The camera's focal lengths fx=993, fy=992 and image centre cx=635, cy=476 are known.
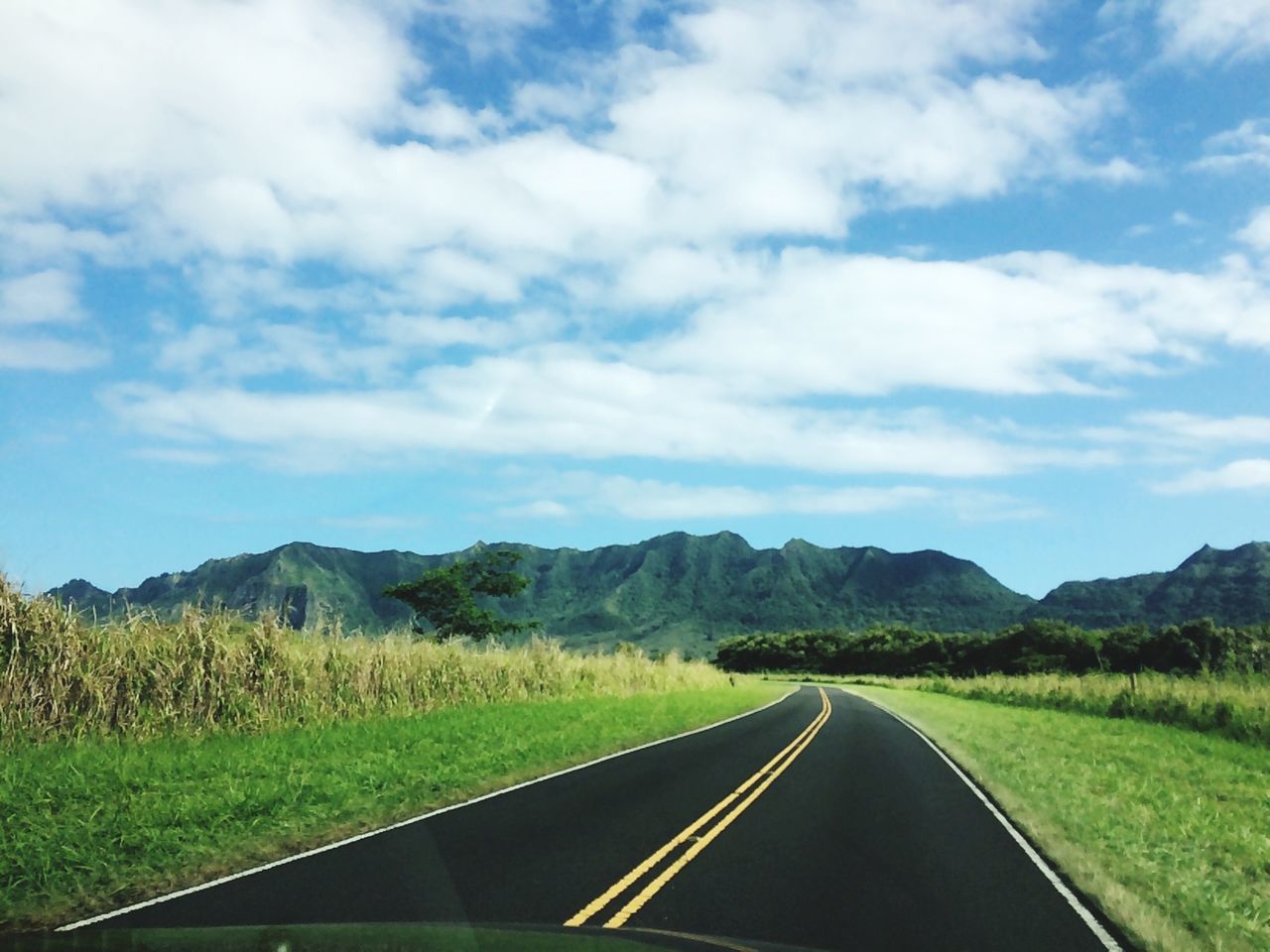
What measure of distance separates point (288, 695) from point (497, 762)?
5.26 metres

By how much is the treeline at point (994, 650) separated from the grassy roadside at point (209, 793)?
5386 centimetres

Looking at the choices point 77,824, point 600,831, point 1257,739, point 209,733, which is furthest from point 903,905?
point 1257,739

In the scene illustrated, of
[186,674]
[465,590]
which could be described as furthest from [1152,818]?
[465,590]

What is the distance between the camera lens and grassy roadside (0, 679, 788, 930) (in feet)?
30.6

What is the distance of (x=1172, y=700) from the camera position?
103ft

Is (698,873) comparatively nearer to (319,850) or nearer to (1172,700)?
(319,850)

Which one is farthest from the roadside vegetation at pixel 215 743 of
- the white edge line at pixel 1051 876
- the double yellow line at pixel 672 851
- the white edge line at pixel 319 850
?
the white edge line at pixel 1051 876

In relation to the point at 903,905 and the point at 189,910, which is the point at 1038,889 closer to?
the point at 903,905

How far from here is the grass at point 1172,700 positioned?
1005 inches

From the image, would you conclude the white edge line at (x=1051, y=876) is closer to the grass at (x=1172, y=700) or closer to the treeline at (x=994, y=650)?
the grass at (x=1172, y=700)

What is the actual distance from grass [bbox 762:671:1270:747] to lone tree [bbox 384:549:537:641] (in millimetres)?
38273

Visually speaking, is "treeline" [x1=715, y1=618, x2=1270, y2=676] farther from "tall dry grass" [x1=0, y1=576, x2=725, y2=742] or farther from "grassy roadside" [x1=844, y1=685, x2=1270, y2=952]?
"tall dry grass" [x1=0, y1=576, x2=725, y2=742]

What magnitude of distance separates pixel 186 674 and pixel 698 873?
1245cm

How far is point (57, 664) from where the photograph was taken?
16.7 meters
